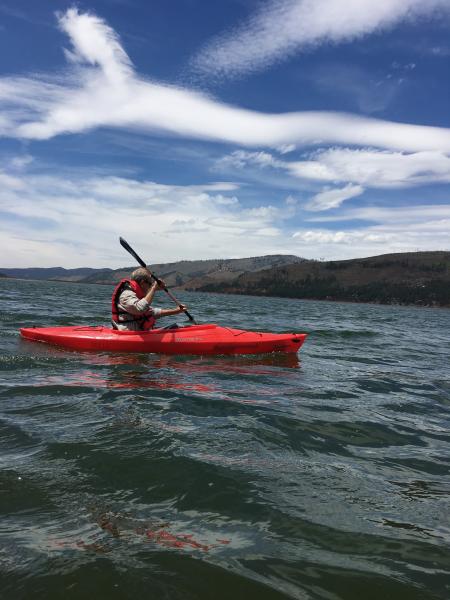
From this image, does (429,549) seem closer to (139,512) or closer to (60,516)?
(139,512)

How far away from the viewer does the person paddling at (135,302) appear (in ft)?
35.7

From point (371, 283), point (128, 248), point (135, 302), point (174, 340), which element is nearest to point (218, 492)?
point (135, 302)

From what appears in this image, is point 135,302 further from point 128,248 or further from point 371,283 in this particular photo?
point 371,283

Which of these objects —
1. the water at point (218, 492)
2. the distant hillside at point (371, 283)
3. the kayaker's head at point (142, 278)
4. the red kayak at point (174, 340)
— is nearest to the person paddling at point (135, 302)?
the kayaker's head at point (142, 278)

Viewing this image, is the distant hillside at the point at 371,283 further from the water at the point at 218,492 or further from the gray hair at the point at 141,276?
the water at the point at 218,492

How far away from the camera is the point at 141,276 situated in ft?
35.9

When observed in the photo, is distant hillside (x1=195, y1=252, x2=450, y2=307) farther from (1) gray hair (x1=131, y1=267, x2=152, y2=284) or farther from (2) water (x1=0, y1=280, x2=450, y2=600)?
(2) water (x1=0, y1=280, x2=450, y2=600)

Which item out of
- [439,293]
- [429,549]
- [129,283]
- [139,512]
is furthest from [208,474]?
[439,293]

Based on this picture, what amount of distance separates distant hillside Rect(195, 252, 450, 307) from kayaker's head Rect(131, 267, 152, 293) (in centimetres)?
14762

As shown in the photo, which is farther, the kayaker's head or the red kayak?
the red kayak

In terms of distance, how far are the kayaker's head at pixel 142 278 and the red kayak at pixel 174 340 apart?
116 centimetres

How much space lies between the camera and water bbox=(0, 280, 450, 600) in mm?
2770

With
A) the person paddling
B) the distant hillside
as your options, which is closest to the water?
the person paddling

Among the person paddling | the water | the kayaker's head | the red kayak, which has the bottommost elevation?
the water
